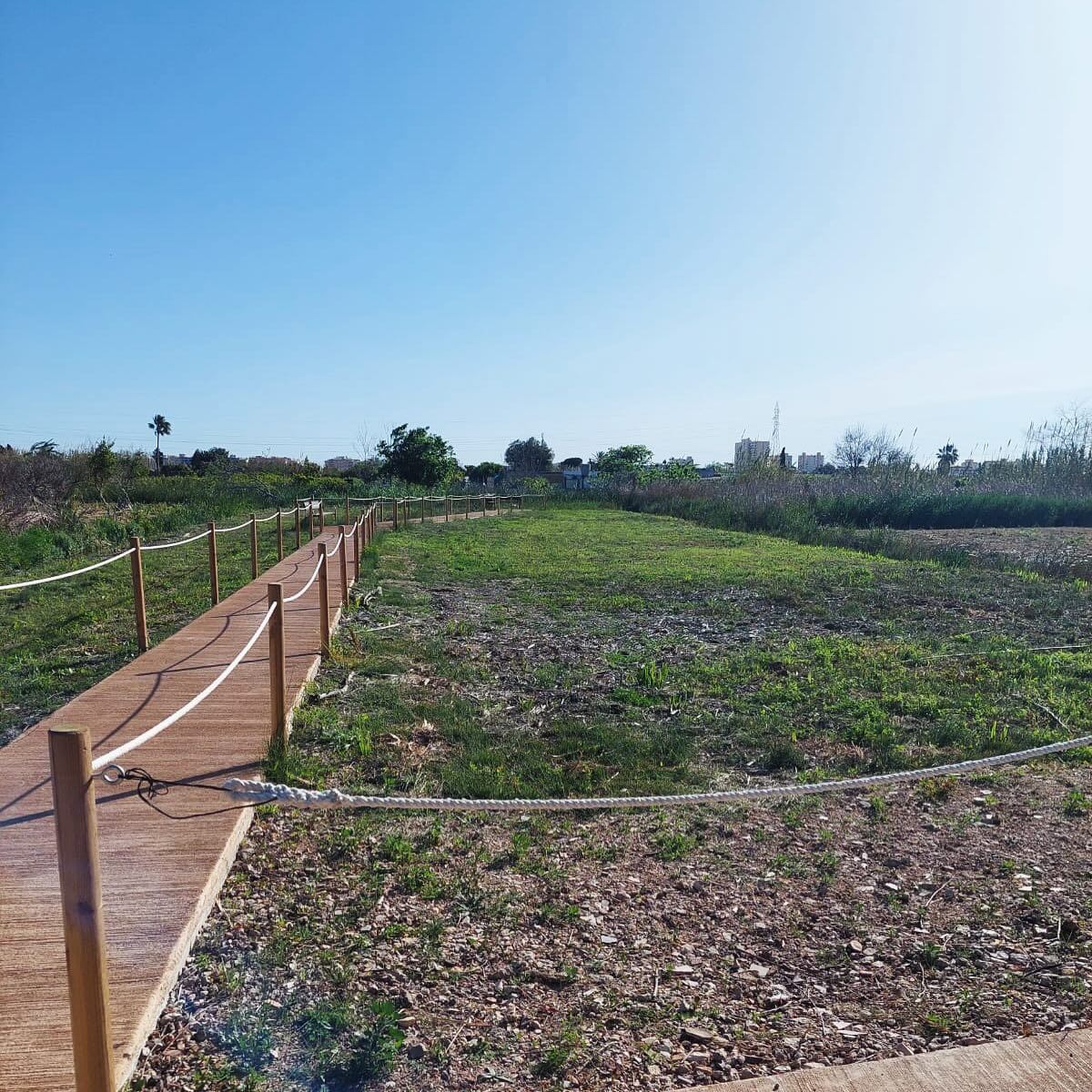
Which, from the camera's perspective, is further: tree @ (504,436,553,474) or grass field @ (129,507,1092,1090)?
tree @ (504,436,553,474)

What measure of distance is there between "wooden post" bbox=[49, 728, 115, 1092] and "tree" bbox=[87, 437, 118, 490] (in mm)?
27769

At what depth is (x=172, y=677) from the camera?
6.16 meters

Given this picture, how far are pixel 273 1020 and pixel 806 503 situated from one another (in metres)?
28.6

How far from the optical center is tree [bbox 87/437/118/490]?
89.2ft

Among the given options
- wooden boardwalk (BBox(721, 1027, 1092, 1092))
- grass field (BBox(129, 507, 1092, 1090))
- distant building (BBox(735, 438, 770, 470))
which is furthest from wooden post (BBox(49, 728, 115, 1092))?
distant building (BBox(735, 438, 770, 470))

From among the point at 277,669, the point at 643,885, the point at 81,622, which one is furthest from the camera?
the point at 81,622

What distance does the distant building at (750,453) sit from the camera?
39188 millimetres

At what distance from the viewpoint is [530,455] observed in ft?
271

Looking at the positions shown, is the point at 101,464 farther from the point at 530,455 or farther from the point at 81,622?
the point at 530,455

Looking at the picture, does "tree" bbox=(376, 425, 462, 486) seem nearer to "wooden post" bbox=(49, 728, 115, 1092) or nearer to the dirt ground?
the dirt ground

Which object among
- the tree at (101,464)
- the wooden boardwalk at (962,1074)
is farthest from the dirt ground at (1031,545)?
the tree at (101,464)

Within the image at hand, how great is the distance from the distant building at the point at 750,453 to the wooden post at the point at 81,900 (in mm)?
37428

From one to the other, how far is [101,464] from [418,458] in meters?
11.2

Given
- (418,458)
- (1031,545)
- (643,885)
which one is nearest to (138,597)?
(643,885)
